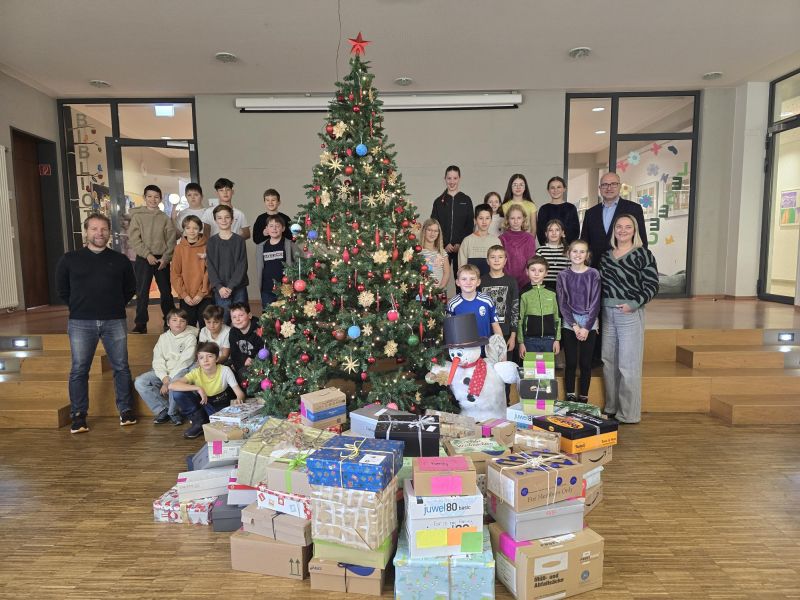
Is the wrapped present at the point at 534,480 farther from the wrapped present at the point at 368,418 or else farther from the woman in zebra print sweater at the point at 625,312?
the woman in zebra print sweater at the point at 625,312

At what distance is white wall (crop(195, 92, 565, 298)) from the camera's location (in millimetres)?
7707

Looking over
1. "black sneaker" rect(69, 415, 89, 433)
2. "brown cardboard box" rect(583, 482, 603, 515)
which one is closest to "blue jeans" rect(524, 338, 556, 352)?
"brown cardboard box" rect(583, 482, 603, 515)

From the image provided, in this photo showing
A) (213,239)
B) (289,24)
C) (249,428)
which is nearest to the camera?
(249,428)

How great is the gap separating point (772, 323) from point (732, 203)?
3029 millimetres

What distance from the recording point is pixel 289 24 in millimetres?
5238

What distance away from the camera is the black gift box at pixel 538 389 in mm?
3305

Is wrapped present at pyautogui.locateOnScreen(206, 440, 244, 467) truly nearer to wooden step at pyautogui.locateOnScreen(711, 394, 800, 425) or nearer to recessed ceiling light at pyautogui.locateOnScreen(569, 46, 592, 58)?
wooden step at pyautogui.locateOnScreen(711, 394, 800, 425)

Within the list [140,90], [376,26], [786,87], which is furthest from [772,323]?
[140,90]

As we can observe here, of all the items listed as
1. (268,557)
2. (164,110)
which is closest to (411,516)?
(268,557)

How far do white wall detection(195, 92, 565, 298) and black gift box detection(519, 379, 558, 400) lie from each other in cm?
506

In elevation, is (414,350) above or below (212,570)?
above

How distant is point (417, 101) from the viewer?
7562mm

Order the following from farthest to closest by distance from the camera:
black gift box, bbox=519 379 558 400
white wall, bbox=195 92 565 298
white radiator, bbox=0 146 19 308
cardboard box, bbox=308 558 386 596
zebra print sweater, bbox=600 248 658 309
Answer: white wall, bbox=195 92 565 298
white radiator, bbox=0 146 19 308
zebra print sweater, bbox=600 248 658 309
black gift box, bbox=519 379 558 400
cardboard box, bbox=308 558 386 596

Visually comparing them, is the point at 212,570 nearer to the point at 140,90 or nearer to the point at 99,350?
the point at 99,350
